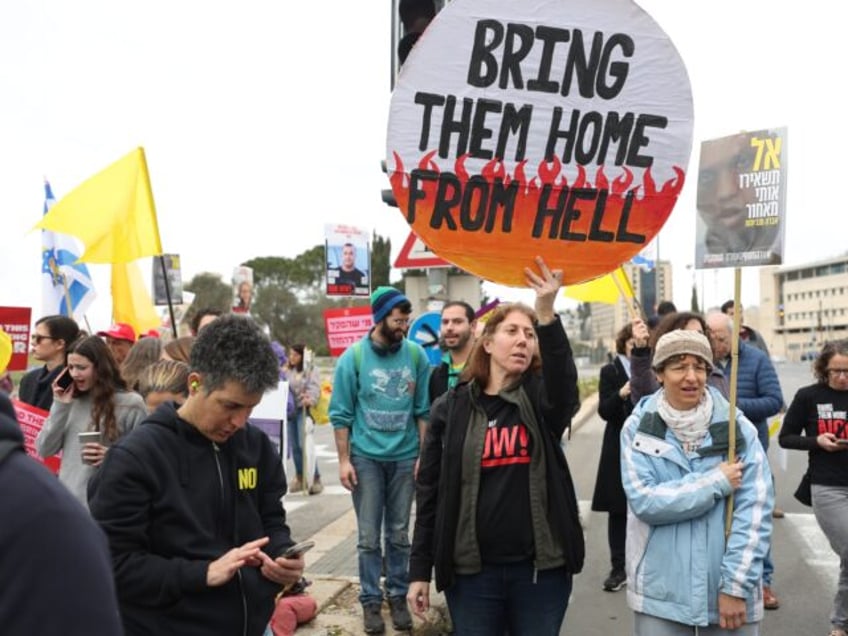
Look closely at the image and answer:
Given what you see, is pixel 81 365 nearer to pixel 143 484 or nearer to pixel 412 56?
pixel 143 484

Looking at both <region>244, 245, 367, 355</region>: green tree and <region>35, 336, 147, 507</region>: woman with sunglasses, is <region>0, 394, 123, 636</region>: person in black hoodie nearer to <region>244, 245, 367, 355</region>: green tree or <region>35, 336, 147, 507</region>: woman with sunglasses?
<region>35, 336, 147, 507</region>: woman with sunglasses

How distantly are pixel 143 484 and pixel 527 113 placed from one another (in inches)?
75.1

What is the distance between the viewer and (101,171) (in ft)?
20.6

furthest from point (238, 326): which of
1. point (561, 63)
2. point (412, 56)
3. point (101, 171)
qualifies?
point (101, 171)

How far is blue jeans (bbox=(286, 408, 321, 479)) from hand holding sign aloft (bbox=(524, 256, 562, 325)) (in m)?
6.94

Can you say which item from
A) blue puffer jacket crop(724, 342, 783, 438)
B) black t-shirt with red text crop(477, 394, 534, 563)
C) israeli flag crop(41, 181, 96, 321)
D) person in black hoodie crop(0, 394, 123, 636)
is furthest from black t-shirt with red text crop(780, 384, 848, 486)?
israeli flag crop(41, 181, 96, 321)

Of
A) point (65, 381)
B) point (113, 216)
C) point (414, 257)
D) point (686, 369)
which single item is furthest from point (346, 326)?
point (686, 369)

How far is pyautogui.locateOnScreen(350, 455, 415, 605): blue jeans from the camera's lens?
483cm

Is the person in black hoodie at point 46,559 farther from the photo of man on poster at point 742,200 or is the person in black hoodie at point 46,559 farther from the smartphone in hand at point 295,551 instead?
the photo of man on poster at point 742,200

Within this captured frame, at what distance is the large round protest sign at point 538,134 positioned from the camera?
290 centimetres

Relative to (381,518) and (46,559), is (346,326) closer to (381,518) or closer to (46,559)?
(381,518)

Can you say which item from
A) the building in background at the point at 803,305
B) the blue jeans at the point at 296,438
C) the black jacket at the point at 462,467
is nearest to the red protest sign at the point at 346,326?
the blue jeans at the point at 296,438

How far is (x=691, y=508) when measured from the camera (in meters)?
2.87

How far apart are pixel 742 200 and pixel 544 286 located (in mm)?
1388
